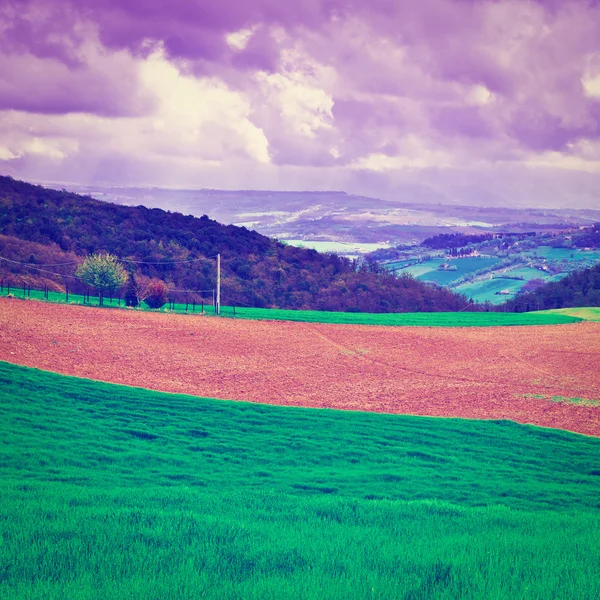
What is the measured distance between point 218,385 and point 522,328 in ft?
105

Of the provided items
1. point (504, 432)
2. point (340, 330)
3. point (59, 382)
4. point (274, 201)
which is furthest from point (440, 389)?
point (274, 201)

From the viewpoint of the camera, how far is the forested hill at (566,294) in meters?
83.4

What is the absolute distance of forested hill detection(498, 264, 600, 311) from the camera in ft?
274

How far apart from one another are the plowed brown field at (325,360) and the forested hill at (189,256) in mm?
25526

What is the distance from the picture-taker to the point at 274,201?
197 metres

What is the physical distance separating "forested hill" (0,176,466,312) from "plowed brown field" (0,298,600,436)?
1005 inches

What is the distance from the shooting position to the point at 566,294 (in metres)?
88.8

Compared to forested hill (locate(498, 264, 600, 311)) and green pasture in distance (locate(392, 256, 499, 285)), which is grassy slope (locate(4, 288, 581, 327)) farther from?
green pasture in distance (locate(392, 256, 499, 285))

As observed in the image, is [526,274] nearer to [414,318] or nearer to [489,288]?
[489,288]

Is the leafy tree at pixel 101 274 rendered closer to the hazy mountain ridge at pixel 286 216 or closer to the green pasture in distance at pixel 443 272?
the green pasture in distance at pixel 443 272

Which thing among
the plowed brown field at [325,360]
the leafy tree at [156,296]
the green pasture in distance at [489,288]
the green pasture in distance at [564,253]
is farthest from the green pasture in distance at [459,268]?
the leafy tree at [156,296]

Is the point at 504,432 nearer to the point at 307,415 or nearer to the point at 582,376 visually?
the point at 307,415

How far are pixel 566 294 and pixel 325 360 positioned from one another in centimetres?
6366

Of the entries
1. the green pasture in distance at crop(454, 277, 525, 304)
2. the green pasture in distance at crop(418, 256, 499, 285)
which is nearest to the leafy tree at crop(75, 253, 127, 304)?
the green pasture in distance at crop(454, 277, 525, 304)
